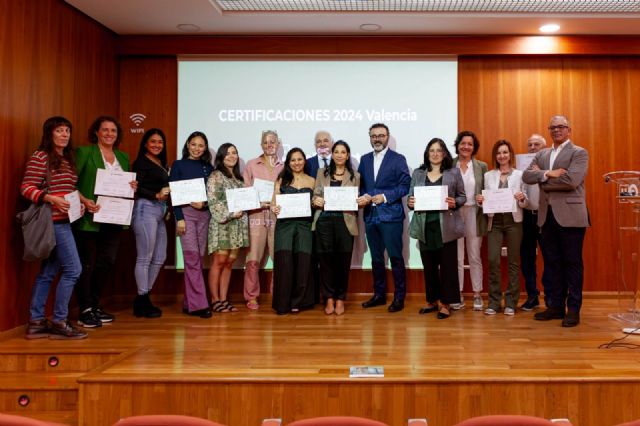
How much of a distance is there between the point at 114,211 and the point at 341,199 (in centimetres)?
196

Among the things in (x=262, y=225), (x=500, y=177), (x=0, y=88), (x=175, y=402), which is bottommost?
(x=175, y=402)

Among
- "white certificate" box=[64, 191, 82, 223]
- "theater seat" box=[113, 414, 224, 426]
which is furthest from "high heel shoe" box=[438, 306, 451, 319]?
"theater seat" box=[113, 414, 224, 426]

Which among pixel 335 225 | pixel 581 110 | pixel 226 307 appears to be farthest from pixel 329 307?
pixel 581 110

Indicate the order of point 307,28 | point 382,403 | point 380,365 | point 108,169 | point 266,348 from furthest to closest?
point 307,28 → point 108,169 → point 266,348 → point 380,365 → point 382,403

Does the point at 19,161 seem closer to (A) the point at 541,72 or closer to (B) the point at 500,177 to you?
(B) the point at 500,177

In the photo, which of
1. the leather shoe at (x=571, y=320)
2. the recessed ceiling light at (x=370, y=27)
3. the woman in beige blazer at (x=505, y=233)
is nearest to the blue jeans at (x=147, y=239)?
the recessed ceiling light at (x=370, y=27)

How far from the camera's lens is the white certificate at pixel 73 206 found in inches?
142

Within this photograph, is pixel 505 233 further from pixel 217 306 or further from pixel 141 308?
pixel 141 308

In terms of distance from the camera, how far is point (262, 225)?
15.8ft

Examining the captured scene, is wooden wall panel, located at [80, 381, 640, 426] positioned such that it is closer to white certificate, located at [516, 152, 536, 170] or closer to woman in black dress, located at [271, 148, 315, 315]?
woman in black dress, located at [271, 148, 315, 315]

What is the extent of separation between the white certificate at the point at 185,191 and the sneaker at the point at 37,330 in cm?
141

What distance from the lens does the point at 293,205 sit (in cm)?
452

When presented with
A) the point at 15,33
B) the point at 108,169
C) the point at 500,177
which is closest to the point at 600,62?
the point at 500,177

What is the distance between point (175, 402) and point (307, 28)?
13.2 feet
